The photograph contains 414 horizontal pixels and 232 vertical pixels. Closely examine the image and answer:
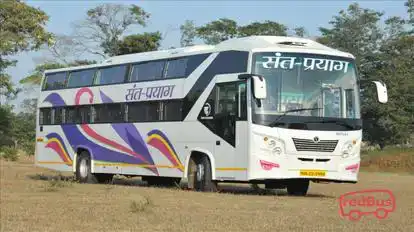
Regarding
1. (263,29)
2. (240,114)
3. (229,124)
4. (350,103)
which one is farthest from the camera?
A: (263,29)

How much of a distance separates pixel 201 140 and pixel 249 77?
260cm

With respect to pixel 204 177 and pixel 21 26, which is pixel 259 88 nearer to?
pixel 204 177

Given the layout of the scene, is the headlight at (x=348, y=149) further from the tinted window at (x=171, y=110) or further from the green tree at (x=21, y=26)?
the green tree at (x=21, y=26)

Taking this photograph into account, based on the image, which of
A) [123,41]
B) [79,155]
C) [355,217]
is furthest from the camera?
[123,41]

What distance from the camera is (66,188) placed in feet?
62.3

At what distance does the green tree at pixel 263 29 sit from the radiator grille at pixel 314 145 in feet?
145

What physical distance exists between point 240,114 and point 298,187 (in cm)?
297

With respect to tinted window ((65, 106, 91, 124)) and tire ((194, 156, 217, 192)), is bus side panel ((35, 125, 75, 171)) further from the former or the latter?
tire ((194, 156, 217, 192))

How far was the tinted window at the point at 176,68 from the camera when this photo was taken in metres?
19.8

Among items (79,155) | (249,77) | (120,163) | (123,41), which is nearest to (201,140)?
(249,77)

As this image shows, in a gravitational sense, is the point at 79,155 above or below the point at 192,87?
below

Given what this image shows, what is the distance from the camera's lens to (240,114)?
57.1 feet

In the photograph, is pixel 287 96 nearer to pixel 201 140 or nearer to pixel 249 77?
pixel 249 77

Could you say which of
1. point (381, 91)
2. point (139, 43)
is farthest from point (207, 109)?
point (139, 43)
